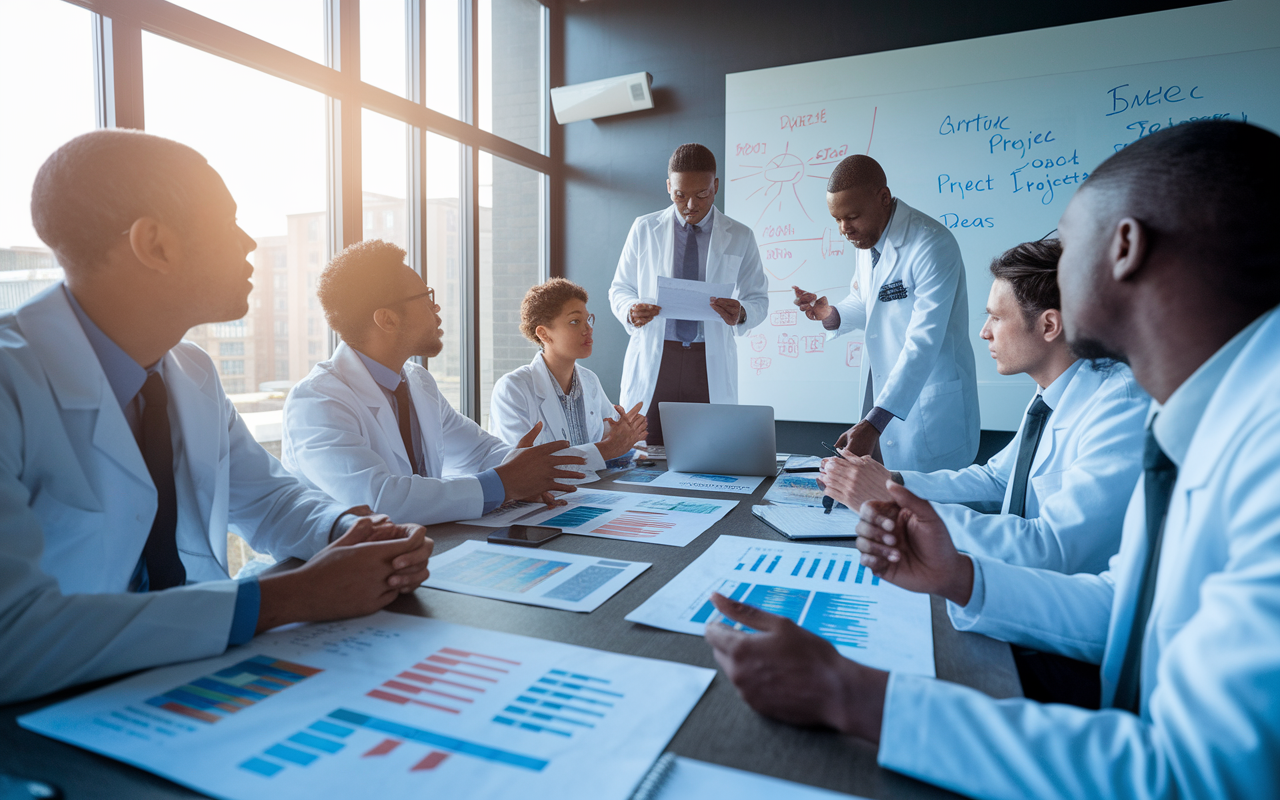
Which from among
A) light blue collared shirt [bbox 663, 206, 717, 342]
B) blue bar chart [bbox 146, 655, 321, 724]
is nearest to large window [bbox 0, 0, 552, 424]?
light blue collared shirt [bbox 663, 206, 717, 342]

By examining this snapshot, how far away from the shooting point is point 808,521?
1.52 metres

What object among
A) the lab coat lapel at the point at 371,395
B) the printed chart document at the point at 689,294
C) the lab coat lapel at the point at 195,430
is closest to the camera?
the lab coat lapel at the point at 195,430

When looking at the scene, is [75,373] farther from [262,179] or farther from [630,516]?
[262,179]

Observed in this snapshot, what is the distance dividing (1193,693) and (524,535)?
3.56 feet

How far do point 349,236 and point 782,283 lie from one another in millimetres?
2417

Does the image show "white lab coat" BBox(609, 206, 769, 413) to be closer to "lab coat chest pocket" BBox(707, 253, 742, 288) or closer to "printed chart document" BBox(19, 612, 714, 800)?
"lab coat chest pocket" BBox(707, 253, 742, 288)

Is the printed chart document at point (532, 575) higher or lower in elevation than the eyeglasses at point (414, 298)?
lower

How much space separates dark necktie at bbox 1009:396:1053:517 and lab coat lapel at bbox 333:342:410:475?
5.24 feet

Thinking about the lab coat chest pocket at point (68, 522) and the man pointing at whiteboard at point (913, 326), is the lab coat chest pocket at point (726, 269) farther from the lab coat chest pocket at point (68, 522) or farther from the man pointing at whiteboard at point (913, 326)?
the lab coat chest pocket at point (68, 522)

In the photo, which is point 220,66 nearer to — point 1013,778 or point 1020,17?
point 1013,778

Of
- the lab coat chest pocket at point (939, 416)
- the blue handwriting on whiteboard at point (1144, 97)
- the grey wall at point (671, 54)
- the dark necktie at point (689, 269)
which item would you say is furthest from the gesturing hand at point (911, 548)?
the grey wall at point (671, 54)

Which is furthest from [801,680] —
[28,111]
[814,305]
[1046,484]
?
[28,111]

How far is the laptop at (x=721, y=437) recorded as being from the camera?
2.12 meters

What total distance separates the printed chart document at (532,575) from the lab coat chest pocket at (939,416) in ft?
5.87
